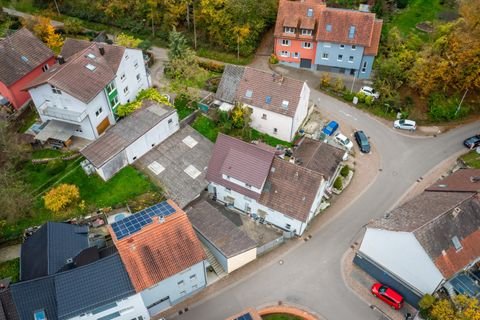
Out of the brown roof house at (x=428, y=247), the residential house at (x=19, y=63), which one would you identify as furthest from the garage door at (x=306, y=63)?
the residential house at (x=19, y=63)

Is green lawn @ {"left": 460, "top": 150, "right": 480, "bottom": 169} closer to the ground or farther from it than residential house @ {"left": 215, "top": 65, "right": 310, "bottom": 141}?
closer to the ground

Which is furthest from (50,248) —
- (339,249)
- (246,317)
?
(339,249)

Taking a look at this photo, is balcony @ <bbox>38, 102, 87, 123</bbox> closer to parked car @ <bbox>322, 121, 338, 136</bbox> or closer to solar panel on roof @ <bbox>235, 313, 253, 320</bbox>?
solar panel on roof @ <bbox>235, 313, 253, 320</bbox>

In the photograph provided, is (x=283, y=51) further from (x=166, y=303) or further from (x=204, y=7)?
(x=166, y=303)

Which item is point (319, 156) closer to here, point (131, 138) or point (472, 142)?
point (472, 142)

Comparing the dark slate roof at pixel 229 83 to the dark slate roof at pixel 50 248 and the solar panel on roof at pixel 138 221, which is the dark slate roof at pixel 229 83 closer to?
the solar panel on roof at pixel 138 221

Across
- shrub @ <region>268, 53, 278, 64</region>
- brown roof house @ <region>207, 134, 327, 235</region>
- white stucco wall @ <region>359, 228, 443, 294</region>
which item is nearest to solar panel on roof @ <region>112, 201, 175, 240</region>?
brown roof house @ <region>207, 134, 327, 235</region>
